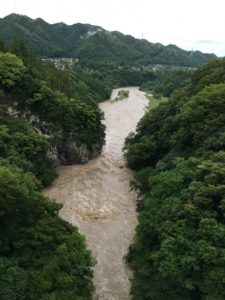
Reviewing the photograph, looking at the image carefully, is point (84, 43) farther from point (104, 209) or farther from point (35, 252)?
point (35, 252)

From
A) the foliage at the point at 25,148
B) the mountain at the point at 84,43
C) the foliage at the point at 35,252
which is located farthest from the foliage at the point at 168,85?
the foliage at the point at 35,252

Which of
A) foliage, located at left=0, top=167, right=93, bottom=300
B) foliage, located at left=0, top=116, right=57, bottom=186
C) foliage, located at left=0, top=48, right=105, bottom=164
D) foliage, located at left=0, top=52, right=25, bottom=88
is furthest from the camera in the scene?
foliage, located at left=0, top=48, right=105, bottom=164

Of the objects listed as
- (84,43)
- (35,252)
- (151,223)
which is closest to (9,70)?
(151,223)

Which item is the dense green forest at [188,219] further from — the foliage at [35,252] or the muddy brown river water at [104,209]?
the foliage at [35,252]

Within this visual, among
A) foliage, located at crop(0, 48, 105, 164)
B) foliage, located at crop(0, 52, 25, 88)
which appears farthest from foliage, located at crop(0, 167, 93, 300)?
foliage, located at crop(0, 52, 25, 88)

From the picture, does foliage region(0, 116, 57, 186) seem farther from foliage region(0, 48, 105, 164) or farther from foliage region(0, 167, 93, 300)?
foliage region(0, 167, 93, 300)

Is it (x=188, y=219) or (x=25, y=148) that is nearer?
(x=188, y=219)
